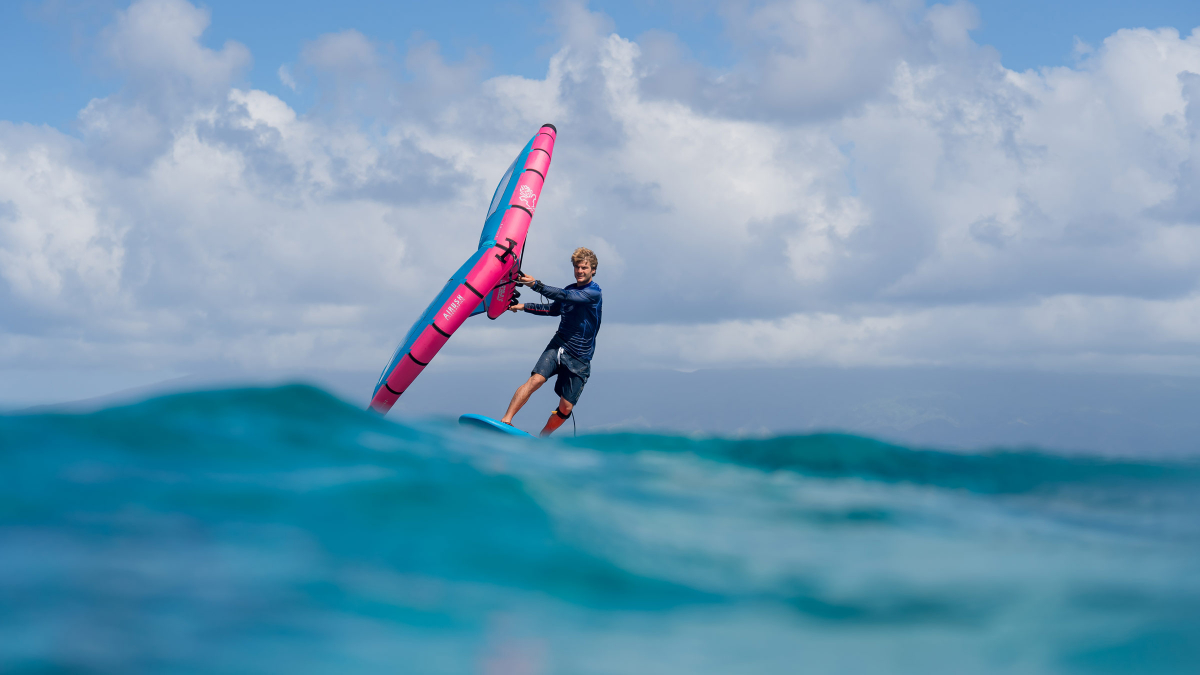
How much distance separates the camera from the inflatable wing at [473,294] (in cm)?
1043

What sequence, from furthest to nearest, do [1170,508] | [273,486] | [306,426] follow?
[1170,508] < [306,426] < [273,486]

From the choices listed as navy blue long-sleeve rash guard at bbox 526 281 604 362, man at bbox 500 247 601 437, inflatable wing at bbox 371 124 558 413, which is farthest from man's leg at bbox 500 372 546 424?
inflatable wing at bbox 371 124 558 413

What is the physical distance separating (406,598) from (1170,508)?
6.49 meters

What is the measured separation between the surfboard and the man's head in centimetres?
212

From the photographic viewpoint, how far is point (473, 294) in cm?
1040

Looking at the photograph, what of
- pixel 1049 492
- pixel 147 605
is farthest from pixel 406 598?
pixel 1049 492

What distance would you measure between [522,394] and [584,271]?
5.74 ft

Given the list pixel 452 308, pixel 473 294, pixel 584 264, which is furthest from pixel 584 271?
pixel 452 308

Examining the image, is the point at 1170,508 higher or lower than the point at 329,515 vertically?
higher

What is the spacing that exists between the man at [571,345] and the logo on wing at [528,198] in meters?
1.48

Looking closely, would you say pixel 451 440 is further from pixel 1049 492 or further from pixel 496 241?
pixel 1049 492

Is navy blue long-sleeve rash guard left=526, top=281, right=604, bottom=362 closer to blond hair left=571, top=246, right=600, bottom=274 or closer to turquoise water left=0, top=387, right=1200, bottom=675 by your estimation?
blond hair left=571, top=246, right=600, bottom=274

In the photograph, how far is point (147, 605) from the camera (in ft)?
12.6

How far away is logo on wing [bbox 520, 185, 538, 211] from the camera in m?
11.2
